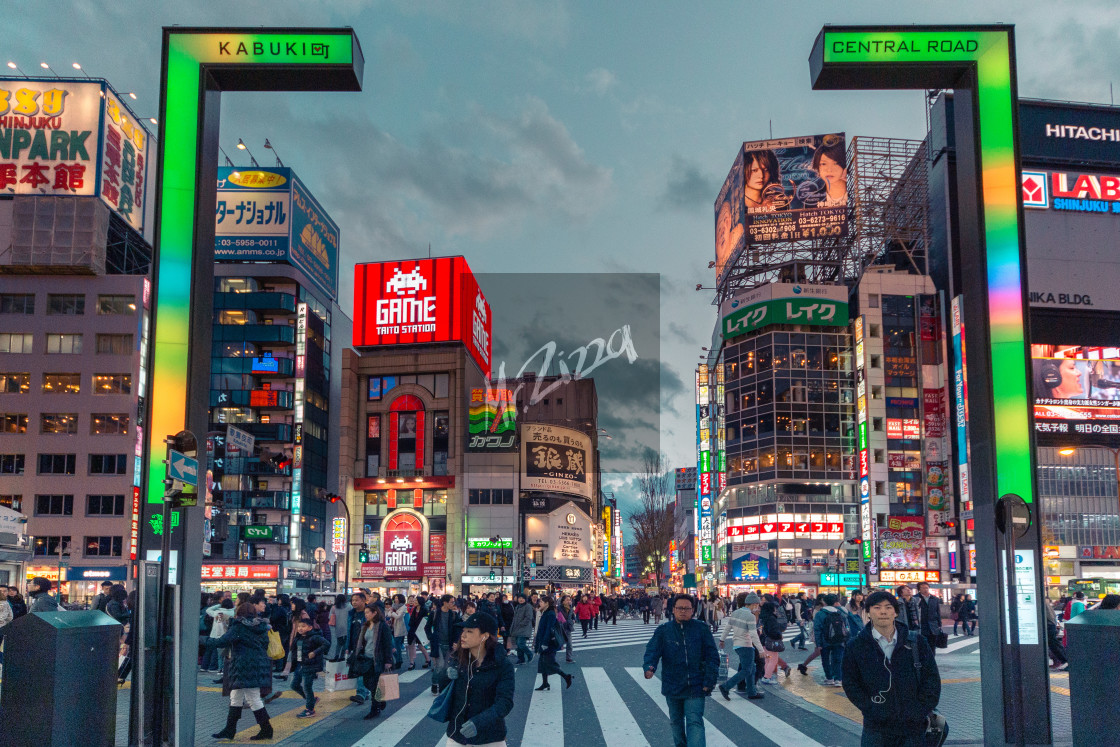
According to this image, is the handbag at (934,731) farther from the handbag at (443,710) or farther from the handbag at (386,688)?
the handbag at (386,688)

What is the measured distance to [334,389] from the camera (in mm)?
85375

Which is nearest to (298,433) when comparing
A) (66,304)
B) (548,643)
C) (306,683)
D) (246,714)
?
(66,304)

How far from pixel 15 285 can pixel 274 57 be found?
66.2 metres

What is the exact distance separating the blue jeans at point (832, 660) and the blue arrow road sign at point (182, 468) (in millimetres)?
12332

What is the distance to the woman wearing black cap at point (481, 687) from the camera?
6.45 m

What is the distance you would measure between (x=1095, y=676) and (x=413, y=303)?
78.6 metres

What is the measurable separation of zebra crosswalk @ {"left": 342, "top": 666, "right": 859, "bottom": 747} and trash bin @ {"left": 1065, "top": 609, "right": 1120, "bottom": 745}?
3.07m

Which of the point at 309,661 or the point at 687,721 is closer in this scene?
the point at 687,721

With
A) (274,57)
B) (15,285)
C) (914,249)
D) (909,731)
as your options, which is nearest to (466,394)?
(15,285)

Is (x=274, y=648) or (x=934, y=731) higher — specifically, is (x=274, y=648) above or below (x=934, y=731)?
below

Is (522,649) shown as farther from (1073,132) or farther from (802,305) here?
(1073,132)

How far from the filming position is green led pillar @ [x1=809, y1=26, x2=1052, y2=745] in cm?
953

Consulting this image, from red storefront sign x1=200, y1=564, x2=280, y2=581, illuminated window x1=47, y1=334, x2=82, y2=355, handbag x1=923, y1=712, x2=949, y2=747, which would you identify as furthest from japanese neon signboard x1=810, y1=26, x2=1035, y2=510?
illuminated window x1=47, y1=334, x2=82, y2=355

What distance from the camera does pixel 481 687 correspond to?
6.52 metres
